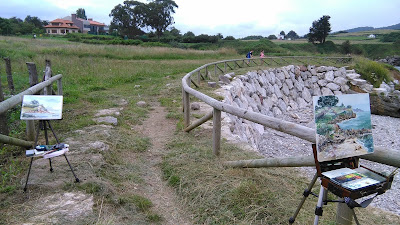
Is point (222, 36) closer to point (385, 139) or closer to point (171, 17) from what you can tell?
point (171, 17)

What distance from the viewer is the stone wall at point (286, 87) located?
46.8 ft

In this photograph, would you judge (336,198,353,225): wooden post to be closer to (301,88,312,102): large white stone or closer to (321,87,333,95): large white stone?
(301,88,312,102): large white stone

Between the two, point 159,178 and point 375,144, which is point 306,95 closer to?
point 375,144

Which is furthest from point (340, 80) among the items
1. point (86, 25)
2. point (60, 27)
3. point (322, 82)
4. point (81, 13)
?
point (81, 13)

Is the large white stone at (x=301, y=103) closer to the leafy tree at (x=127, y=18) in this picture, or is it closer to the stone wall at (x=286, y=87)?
the stone wall at (x=286, y=87)

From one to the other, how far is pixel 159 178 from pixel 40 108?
6.17ft

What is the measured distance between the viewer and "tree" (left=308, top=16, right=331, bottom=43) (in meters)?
57.5

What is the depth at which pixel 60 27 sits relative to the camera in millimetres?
80125

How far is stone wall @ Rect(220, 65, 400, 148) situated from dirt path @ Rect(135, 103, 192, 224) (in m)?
4.99

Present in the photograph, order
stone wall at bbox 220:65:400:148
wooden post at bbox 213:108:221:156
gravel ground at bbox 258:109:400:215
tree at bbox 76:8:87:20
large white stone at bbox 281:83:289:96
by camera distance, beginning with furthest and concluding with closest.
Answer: tree at bbox 76:8:87:20 → large white stone at bbox 281:83:289:96 → stone wall at bbox 220:65:400:148 → gravel ground at bbox 258:109:400:215 → wooden post at bbox 213:108:221:156

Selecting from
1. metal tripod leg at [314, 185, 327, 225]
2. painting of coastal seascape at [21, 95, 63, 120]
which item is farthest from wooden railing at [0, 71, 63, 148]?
metal tripod leg at [314, 185, 327, 225]

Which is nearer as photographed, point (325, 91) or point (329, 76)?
point (325, 91)

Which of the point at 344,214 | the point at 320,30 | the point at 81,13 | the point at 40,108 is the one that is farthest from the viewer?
the point at 81,13

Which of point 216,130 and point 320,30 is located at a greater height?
point 320,30
